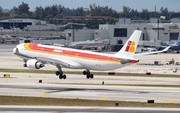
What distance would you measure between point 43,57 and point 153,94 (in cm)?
2813

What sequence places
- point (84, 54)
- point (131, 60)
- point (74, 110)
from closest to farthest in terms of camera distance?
point (74, 110) < point (131, 60) < point (84, 54)

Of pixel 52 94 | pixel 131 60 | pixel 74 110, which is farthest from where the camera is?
pixel 131 60

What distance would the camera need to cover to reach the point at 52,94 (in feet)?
209

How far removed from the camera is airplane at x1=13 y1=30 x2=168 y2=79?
8344cm

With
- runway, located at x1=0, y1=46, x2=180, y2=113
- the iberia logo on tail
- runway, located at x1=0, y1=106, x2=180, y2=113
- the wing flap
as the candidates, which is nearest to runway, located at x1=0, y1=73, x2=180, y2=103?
runway, located at x1=0, y1=46, x2=180, y2=113

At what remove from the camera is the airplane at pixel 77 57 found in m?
83.4

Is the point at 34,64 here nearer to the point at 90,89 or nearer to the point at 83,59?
the point at 83,59

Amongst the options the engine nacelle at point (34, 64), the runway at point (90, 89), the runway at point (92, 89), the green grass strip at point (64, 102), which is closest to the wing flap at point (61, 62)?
the engine nacelle at point (34, 64)

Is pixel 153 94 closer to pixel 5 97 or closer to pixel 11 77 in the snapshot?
pixel 5 97

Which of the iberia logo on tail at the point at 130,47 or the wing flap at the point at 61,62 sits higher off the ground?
the iberia logo on tail at the point at 130,47

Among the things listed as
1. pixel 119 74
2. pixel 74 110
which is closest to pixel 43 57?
pixel 119 74

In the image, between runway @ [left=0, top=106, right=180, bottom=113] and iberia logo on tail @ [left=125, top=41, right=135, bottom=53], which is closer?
runway @ [left=0, top=106, right=180, bottom=113]

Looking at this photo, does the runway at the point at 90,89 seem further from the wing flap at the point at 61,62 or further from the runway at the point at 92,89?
the wing flap at the point at 61,62

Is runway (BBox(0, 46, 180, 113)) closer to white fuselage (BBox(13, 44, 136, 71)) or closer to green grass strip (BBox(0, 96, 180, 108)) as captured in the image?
white fuselage (BBox(13, 44, 136, 71))
